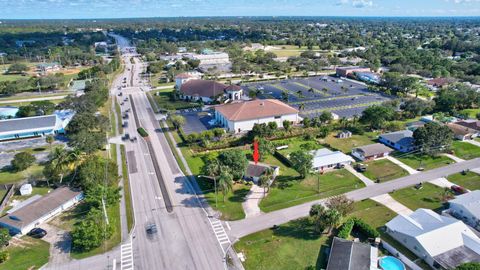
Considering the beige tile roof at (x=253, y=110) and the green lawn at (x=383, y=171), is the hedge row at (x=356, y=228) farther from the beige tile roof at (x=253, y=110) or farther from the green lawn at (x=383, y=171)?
the beige tile roof at (x=253, y=110)

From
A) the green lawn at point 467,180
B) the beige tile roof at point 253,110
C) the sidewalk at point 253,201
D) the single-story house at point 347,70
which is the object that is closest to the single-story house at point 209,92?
the beige tile roof at point 253,110

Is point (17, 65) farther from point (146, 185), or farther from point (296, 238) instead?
point (296, 238)

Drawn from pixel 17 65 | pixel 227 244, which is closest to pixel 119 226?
pixel 227 244

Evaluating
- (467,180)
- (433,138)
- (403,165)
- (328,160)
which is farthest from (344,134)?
(467,180)

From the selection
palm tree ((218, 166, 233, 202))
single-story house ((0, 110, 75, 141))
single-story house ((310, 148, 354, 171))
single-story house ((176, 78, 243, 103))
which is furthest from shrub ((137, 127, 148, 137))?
single-story house ((310, 148, 354, 171))

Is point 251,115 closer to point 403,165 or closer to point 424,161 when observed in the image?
point 403,165
